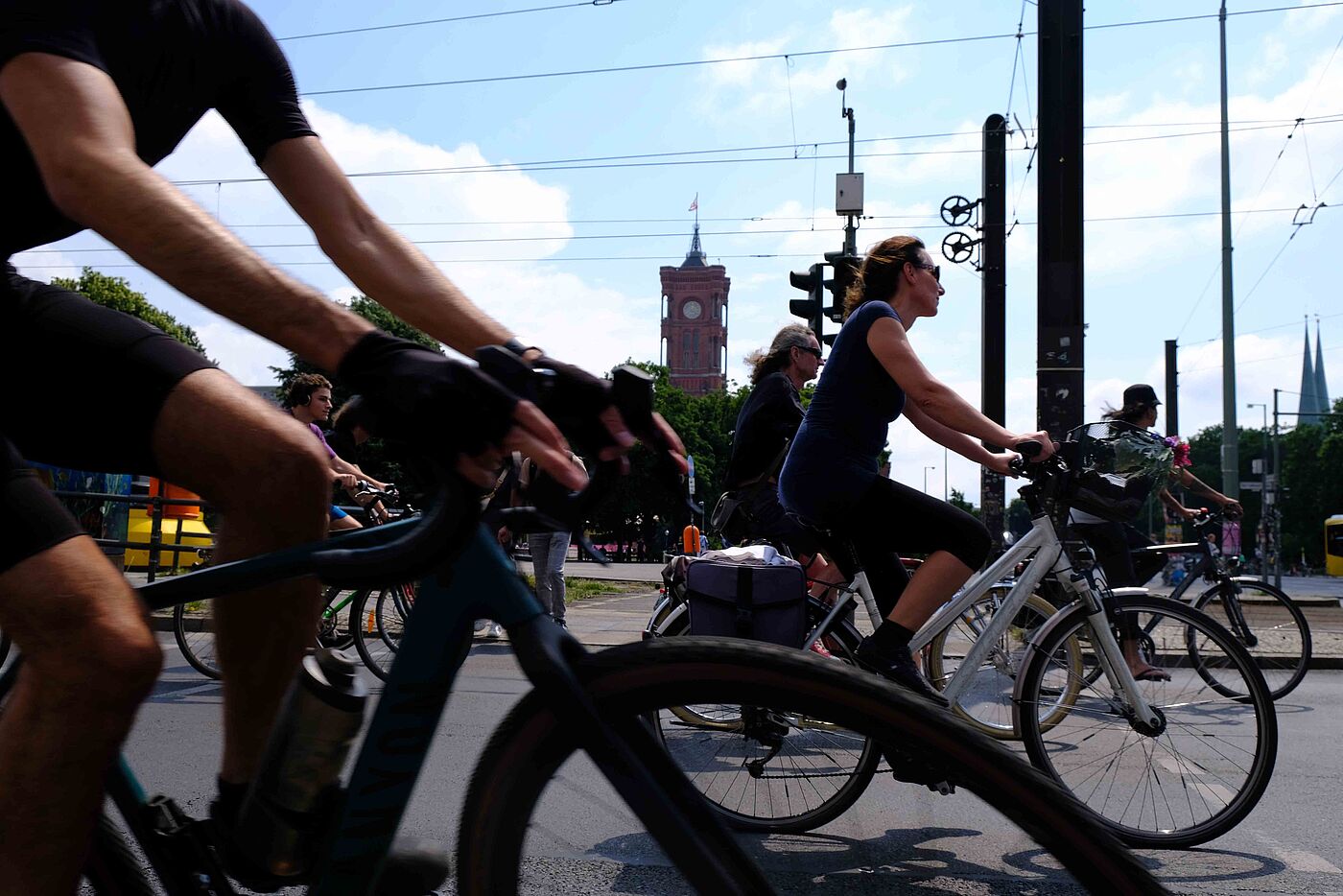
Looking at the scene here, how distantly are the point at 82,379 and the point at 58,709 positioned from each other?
0.44 meters

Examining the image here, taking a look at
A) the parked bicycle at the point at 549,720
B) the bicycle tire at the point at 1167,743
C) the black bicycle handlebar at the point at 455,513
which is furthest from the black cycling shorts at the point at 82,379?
the bicycle tire at the point at 1167,743

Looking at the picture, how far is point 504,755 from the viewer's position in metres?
1.25

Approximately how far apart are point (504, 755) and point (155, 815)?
20.6 inches

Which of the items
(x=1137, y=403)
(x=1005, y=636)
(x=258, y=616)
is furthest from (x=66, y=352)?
(x=1137, y=403)

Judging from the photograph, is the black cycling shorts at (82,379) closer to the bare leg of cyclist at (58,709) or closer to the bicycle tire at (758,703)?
the bare leg of cyclist at (58,709)

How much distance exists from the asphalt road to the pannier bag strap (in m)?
0.63

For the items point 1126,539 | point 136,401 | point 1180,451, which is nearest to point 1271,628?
point 1126,539

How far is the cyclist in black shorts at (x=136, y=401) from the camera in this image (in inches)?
49.8

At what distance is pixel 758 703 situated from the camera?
1215 millimetres

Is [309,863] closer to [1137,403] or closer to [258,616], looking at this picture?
[258,616]

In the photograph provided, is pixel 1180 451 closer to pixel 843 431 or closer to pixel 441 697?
pixel 843 431

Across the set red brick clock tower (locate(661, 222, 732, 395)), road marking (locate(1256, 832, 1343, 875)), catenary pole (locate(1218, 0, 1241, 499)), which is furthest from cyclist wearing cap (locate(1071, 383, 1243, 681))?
red brick clock tower (locate(661, 222, 732, 395))

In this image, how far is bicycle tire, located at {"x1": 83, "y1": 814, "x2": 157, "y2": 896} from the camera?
1.47 meters

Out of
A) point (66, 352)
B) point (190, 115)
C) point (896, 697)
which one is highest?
point (190, 115)
